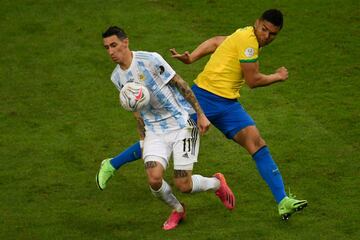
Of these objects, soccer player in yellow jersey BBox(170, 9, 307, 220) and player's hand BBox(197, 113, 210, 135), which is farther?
soccer player in yellow jersey BBox(170, 9, 307, 220)

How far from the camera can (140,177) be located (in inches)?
421

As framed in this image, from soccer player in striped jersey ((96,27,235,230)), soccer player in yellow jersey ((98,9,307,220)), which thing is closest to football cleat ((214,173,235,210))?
soccer player in striped jersey ((96,27,235,230))

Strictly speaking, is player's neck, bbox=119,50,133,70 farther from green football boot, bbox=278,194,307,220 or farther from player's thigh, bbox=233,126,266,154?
green football boot, bbox=278,194,307,220

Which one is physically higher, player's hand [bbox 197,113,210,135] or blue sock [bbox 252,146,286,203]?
player's hand [bbox 197,113,210,135]

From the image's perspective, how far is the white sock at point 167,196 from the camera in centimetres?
903

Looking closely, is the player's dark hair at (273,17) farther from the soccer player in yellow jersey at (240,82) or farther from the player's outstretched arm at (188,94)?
the player's outstretched arm at (188,94)

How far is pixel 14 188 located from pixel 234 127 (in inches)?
105

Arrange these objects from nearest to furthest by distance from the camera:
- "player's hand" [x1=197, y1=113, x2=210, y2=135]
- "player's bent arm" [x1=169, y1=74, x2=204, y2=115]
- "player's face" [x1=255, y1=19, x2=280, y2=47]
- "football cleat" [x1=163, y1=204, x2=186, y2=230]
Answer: "player's hand" [x1=197, y1=113, x2=210, y2=135]
"player's bent arm" [x1=169, y1=74, x2=204, y2=115]
"football cleat" [x1=163, y1=204, x2=186, y2=230]
"player's face" [x1=255, y1=19, x2=280, y2=47]

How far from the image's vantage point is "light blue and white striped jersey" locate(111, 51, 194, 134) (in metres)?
8.99

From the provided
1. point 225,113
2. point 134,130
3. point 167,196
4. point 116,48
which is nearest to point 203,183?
point 167,196

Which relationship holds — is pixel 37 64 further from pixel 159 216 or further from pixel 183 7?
pixel 159 216

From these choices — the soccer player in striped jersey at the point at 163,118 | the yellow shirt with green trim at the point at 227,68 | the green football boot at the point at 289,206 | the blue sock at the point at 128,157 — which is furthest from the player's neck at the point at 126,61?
the green football boot at the point at 289,206

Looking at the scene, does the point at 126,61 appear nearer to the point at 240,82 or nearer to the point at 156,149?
the point at 156,149

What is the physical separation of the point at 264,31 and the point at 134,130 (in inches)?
123
